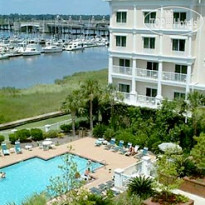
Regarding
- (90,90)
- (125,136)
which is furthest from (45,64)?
(125,136)

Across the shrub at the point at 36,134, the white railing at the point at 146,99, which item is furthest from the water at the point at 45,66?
the white railing at the point at 146,99

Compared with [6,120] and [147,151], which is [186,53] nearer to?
[147,151]

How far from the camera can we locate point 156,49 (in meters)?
33.9

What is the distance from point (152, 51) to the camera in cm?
3422

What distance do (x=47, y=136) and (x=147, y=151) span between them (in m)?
9.14

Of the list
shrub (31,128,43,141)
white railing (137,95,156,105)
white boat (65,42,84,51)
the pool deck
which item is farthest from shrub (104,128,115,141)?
white boat (65,42,84,51)

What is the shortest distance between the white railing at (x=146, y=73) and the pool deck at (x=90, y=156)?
802cm

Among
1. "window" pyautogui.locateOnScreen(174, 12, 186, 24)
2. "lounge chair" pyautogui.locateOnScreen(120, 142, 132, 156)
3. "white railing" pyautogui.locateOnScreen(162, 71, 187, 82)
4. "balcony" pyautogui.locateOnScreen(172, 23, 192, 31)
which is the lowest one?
"lounge chair" pyautogui.locateOnScreen(120, 142, 132, 156)

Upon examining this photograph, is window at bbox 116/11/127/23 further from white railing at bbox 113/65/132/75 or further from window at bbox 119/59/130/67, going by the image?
white railing at bbox 113/65/132/75

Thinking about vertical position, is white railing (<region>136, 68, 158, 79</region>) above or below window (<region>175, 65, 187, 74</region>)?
below

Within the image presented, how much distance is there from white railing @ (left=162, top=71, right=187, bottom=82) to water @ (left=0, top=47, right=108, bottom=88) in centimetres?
3878

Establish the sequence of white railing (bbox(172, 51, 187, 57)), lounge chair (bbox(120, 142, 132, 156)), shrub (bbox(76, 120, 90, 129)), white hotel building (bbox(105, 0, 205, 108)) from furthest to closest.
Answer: shrub (bbox(76, 120, 90, 129)) < white railing (bbox(172, 51, 187, 57)) < white hotel building (bbox(105, 0, 205, 108)) < lounge chair (bbox(120, 142, 132, 156))

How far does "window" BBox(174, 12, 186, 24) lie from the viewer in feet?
105

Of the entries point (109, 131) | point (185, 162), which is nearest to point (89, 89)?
point (109, 131)
